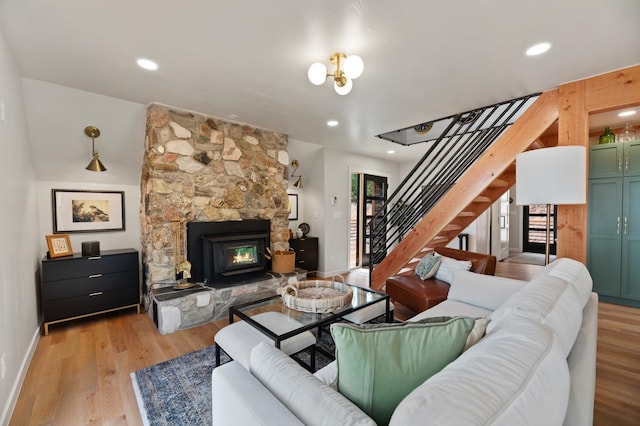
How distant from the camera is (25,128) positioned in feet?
8.78

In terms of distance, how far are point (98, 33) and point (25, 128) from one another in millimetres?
1599

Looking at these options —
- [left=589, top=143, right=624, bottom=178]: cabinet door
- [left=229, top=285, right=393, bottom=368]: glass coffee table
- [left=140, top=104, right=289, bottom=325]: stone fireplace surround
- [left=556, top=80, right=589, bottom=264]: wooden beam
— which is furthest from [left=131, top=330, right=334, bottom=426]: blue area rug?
[left=589, top=143, right=624, bottom=178]: cabinet door

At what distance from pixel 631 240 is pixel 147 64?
5.64m

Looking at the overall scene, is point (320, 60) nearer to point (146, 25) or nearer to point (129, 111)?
point (146, 25)

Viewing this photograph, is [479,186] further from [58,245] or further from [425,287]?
[58,245]

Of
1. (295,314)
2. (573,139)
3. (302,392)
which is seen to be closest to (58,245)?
(295,314)

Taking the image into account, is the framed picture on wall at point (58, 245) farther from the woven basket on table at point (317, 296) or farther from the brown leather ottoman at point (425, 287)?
the brown leather ottoman at point (425, 287)

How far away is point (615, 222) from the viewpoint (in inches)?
144

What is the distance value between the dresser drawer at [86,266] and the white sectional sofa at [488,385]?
285 centimetres

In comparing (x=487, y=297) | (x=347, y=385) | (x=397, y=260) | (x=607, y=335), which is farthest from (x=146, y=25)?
(x=607, y=335)

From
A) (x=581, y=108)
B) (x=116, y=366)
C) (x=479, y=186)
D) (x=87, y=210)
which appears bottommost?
(x=116, y=366)

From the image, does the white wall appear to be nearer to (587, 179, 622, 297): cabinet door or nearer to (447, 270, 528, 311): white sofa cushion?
(447, 270, 528, 311): white sofa cushion

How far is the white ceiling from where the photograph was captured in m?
1.65

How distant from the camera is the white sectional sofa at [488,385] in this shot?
59 centimetres
